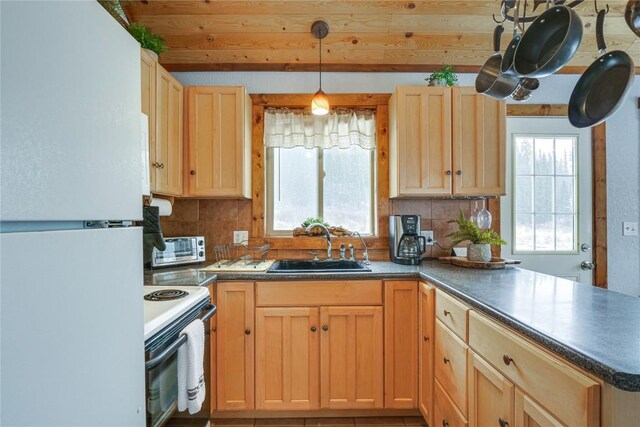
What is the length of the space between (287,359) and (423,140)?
1.73 metres

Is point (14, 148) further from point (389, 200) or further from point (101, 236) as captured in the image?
point (389, 200)

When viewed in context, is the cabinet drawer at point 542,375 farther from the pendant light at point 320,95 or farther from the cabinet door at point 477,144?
the pendant light at point 320,95

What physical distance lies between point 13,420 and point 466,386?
149 cm

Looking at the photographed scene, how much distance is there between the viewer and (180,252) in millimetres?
2207

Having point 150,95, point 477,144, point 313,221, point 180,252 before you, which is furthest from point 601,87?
point 180,252

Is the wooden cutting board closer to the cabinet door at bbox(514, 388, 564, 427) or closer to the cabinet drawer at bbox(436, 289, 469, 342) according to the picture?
the cabinet drawer at bbox(436, 289, 469, 342)

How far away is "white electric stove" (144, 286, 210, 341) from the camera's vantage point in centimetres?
94

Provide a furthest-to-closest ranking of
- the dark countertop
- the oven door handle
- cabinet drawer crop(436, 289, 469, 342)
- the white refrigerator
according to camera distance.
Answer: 1. cabinet drawer crop(436, 289, 469, 342)
2. the oven door handle
3. the dark countertop
4. the white refrigerator

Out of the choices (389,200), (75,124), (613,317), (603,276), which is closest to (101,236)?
A: (75,124)

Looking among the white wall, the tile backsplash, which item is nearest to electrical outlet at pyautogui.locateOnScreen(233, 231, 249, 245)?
the tile backsplash

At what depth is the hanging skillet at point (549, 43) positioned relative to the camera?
3.74ft

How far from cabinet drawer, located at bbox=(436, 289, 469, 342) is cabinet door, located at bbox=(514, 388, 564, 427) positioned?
0.38 meters

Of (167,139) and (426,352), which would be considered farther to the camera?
(167,139)

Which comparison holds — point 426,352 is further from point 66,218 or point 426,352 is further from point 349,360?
point 66,218
